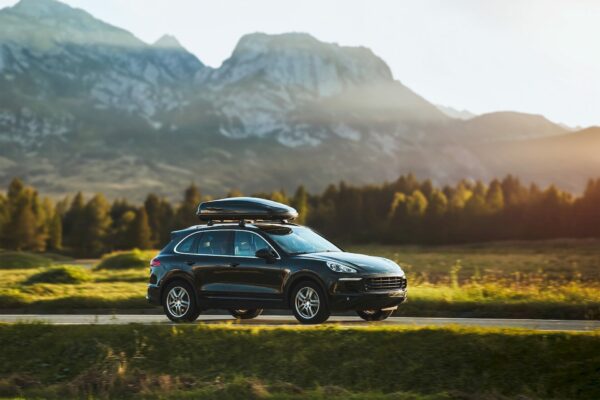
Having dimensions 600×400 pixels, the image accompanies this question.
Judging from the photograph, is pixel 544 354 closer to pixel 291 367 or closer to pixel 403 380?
pixel 403 380

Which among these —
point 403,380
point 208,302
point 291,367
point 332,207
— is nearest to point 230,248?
point 208,302

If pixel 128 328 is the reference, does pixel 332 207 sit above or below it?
above

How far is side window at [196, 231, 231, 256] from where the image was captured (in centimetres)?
1725

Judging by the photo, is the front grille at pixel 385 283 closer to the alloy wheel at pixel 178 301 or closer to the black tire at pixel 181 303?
the black tire at pixel 181 303

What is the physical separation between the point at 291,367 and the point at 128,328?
3.70 meters

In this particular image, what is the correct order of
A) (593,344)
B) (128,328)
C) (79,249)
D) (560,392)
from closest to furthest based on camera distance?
(560,392) < (593,344) < (128,328) < (79,249)

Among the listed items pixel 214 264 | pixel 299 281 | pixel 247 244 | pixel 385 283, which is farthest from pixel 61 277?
pixel 385 283

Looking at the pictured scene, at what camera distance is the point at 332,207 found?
513ft

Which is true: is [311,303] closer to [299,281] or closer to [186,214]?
[299,281]

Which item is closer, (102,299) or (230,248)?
(230,248)

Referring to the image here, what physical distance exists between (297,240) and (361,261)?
1645 millimetres

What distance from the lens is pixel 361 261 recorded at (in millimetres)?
16047

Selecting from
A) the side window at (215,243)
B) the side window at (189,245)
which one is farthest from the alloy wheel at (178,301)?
the side window at (215,243)

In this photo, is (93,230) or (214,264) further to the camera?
(93,230)
